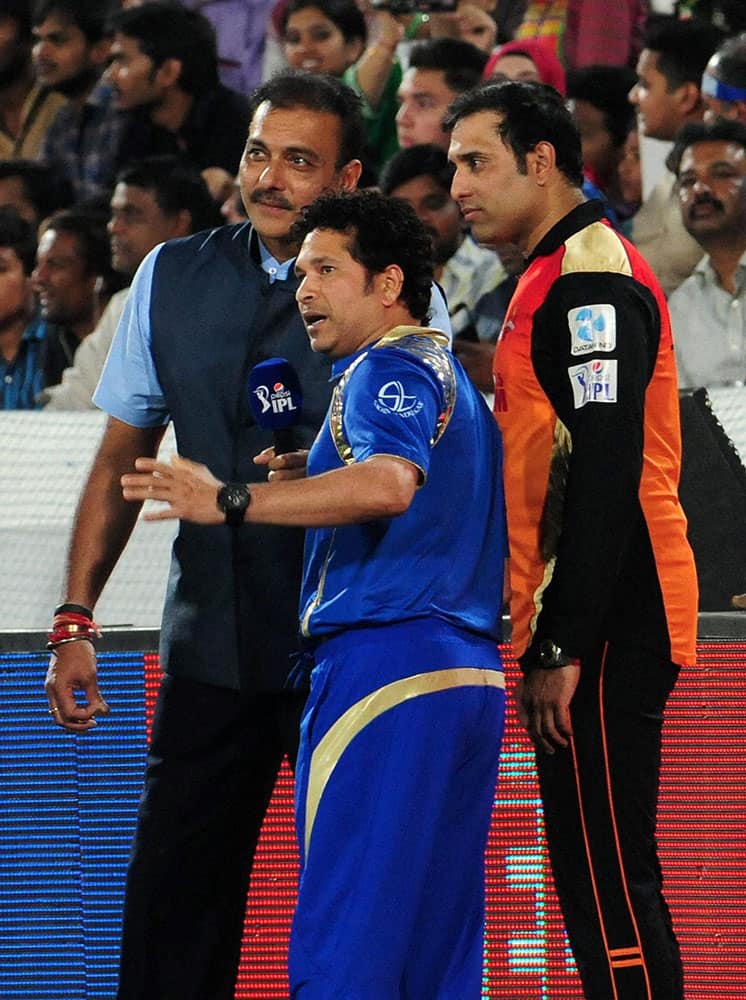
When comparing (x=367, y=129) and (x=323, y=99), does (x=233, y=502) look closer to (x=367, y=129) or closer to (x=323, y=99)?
(x=323, y=99)

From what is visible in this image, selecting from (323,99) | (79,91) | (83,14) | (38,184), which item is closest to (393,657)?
Result: (323,99)

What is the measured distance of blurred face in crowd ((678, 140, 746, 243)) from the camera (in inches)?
250

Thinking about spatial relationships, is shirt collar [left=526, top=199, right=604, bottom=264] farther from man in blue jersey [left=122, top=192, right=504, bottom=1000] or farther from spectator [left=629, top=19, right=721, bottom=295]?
spectator [left=629, top=19, right=721, bottom=295]

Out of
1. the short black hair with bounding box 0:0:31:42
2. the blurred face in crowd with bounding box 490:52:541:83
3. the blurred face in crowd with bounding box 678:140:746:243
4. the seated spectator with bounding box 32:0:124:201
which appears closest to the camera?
the blurred face in crowd with bounding box 678:140:746:243

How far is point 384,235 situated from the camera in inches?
120

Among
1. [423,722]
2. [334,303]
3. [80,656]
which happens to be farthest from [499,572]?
[80,656]

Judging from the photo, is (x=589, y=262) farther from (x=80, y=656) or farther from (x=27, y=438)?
(x=27, y=438)

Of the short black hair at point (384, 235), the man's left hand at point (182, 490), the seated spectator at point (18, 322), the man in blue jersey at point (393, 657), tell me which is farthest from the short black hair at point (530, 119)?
the seated spectator at point (18, 322)

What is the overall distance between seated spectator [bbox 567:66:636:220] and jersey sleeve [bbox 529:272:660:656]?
4187 mm

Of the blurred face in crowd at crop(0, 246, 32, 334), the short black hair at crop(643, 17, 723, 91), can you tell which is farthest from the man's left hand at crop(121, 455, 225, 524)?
the blurred face in crowd at crop(0, 246, 32, 334)

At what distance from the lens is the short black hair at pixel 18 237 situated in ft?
25.8

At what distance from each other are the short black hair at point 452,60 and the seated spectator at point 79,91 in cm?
179

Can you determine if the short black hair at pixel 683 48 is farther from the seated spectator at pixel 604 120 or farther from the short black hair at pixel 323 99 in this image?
the short black hair at pixel 323 99

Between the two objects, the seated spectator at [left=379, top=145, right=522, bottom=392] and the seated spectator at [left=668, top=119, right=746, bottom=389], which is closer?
the seated spectator at [left=668, top=119, right=746, bottom=389]
